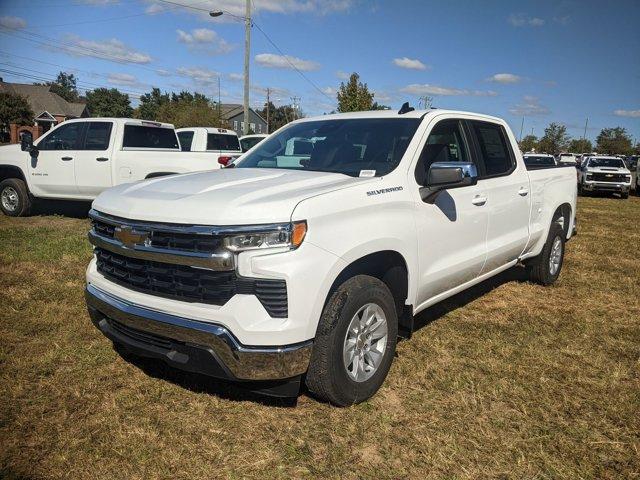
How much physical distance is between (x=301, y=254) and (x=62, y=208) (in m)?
10.7

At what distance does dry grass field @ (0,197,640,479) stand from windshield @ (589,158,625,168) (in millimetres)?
19990

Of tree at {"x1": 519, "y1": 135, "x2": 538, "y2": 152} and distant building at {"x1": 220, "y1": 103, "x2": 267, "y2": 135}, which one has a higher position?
distant building at {"x1": 220, "y1": 103, "x2": 267, "y2": 135}

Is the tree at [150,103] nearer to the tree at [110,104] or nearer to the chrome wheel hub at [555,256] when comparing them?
the tree at [110,104]

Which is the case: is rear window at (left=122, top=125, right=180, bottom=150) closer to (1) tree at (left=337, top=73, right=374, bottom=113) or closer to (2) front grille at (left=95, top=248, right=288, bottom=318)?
(2) front grille at (left=95, top=248, right=288, bottom=318)

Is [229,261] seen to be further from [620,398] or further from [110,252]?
[620,398]

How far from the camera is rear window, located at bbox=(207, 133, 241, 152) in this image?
45.2 ft

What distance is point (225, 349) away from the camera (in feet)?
8.42

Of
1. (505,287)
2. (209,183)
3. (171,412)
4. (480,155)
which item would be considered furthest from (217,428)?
(505,287)

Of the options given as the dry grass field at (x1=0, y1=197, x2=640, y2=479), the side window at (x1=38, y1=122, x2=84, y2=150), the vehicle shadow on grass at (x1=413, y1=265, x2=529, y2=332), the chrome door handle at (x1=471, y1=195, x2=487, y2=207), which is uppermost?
the side window at (x1=38, y1=122, x2=84, y2=150)

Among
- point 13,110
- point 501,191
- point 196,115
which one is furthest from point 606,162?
point 13,110

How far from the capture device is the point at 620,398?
3.38 metres

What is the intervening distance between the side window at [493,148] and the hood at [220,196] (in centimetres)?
174

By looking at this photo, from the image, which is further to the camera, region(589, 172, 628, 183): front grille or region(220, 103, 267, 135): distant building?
region(220, 103, 267, 135): distant building

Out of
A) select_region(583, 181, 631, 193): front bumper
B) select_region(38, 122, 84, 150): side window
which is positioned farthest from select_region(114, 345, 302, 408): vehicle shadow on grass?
select_region(583, 181, 631, 193): front bumper
